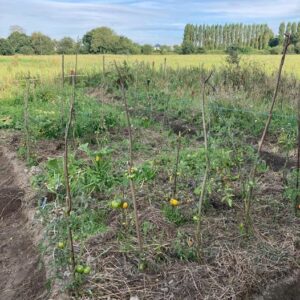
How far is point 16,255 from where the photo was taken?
3.08m

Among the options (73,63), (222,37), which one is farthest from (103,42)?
(222,37)

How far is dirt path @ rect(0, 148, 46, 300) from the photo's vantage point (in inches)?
103

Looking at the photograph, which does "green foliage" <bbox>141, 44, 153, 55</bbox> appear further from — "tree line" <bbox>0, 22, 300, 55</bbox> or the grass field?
the grass field

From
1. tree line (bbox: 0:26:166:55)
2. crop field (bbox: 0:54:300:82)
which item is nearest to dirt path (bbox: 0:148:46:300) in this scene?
tree line (bbox: 0:26:166:55)

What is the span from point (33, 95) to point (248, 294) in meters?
7.24

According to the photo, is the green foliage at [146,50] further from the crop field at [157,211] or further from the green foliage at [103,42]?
the crop field at [157,211]

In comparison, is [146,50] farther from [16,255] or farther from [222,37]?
[16,255]

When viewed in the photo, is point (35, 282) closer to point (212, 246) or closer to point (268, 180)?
point (212, 246)

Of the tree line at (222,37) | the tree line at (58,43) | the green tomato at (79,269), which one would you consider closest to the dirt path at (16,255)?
the green tomato at (79,269)

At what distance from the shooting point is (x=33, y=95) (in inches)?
340

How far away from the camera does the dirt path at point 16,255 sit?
263cm

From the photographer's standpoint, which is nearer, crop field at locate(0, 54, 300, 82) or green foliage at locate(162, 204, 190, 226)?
green foliage at locate(162, 204, 190, 226)

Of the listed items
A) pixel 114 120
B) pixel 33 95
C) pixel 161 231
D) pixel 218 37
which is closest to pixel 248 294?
pixel 161 231

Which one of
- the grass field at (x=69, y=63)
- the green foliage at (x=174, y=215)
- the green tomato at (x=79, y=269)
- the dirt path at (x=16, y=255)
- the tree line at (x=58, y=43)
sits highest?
the tree line at (x=58, y=43)
